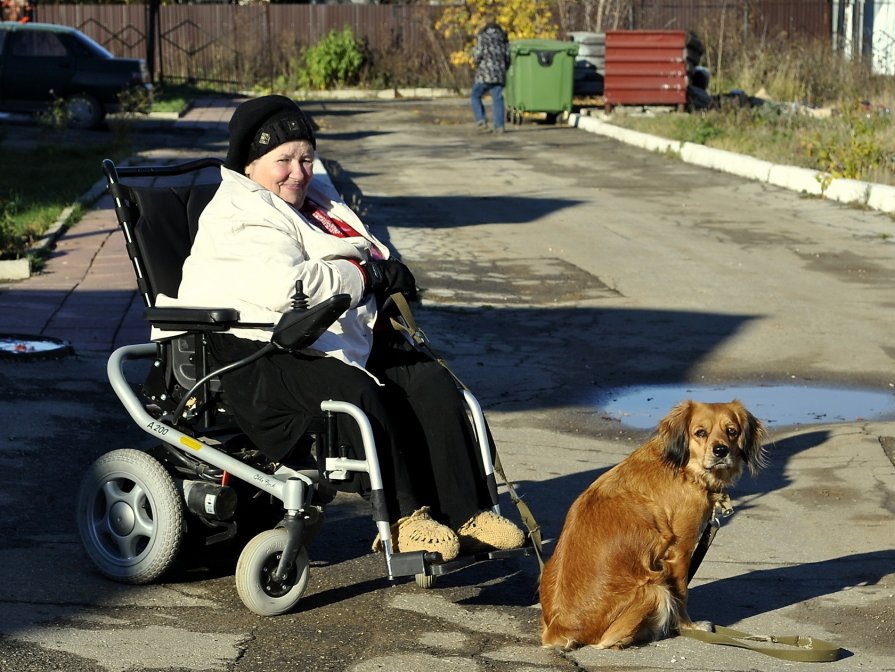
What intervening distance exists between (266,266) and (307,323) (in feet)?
1.40

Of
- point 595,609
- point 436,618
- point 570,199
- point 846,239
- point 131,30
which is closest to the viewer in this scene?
point 595,609

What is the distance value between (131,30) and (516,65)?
18.1 meters

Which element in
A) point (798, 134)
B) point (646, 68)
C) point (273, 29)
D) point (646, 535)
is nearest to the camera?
point (646, 535)

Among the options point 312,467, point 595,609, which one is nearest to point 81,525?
point 312,467

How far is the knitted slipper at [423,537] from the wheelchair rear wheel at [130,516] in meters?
0.83

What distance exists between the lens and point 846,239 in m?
12.8

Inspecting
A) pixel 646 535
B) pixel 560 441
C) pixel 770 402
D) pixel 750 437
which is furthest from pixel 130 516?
pixel 770 402

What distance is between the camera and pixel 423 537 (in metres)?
4.17

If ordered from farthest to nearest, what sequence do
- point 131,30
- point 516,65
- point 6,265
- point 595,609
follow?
point 131,30 < point 516,65 < point 6,265 < point 595,609

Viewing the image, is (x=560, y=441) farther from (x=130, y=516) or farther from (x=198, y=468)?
(x=130, y=516)

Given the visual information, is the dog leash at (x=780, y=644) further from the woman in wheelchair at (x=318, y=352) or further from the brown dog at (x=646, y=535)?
the woman in wheelchair at (x=318, y=352)

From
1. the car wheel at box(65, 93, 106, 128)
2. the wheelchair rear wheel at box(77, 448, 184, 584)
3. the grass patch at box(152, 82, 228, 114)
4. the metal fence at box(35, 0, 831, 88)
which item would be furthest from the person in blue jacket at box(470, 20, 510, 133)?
the wheelchair rear wheel at box(77, 448, 184, 584)

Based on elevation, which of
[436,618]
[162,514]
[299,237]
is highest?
[299,237]

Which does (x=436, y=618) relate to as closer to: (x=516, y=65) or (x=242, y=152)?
(x=242, y=152)
